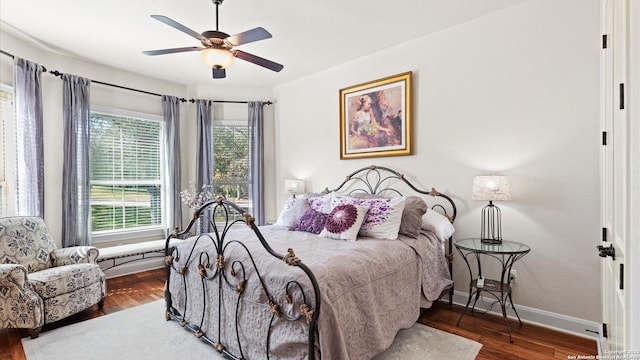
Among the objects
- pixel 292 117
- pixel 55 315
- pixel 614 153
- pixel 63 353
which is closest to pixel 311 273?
pixel 614 153

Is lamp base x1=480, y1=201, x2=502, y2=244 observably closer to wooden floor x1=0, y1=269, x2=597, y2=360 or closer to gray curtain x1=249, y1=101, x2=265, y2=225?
wooden floor x1=0, y1=269, x2=597, y2=360

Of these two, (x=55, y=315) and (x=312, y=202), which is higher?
(x=312, y=202)

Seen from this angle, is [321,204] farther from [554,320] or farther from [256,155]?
[554,320]

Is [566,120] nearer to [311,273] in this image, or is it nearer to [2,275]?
[311,273]

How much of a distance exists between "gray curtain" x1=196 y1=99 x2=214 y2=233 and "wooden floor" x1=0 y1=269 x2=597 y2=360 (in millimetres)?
1934

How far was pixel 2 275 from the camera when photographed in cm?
240

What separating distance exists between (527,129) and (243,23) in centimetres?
288

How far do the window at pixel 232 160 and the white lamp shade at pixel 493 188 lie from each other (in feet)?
11.6

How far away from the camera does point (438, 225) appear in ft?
9.57

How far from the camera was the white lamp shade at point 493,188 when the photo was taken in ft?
8.66

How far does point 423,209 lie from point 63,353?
10.3ft

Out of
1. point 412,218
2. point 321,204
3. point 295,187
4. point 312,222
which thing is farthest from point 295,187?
point 412,218

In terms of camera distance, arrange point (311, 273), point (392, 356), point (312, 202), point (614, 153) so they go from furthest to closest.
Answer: point (312, 202)
point (392, 356)
point (311, 273)
point (614, 153)

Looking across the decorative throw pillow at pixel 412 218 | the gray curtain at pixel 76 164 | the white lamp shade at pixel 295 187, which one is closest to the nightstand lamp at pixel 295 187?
the white lamp shade at pixel 295 187
